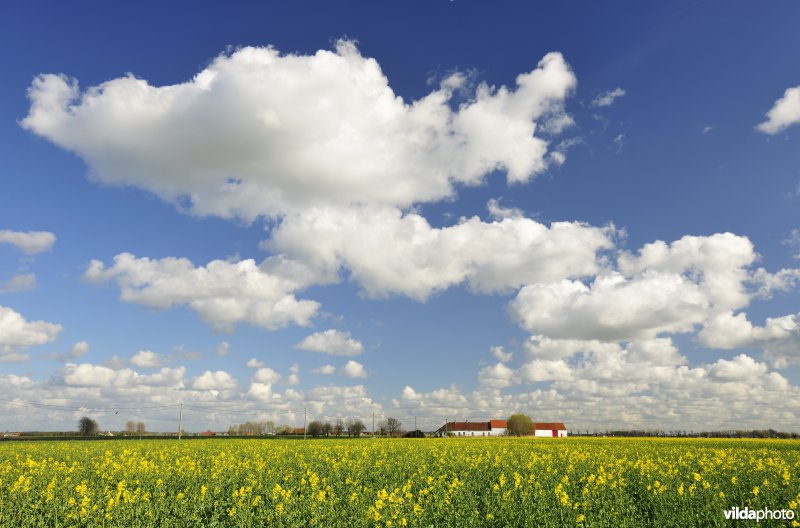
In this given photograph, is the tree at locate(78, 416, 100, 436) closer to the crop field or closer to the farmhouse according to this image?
the farmhouse

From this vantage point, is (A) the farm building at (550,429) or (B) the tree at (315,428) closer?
(B) the tree at (315,428)

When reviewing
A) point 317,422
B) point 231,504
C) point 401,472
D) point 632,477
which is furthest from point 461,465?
point 317,422

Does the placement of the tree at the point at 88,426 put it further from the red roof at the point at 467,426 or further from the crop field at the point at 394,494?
the crop field at the point at 394,494

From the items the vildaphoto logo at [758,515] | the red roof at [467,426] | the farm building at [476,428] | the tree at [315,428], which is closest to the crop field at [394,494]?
the vildaphoto logo at [758,515]

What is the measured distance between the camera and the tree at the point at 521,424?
15012cm

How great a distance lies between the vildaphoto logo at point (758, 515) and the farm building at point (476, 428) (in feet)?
542

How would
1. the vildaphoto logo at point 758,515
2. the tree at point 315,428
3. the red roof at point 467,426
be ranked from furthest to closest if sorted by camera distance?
1. the red roof at point 467,426
2. the tree at point 315,428
3. the vildaphoto logo at point 758,515

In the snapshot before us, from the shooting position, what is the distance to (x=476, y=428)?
589ft

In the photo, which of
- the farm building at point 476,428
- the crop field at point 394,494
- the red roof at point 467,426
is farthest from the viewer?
the red roof at point 467,426

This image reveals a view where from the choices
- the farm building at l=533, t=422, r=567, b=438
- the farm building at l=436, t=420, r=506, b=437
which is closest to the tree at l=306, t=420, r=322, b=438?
the farm building at l=436, t=420, r=506, b=437

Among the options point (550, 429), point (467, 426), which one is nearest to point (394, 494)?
point (467, 426)

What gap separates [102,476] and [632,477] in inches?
870

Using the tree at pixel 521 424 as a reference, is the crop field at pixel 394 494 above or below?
above

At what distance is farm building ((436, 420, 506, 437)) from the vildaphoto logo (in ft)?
542
